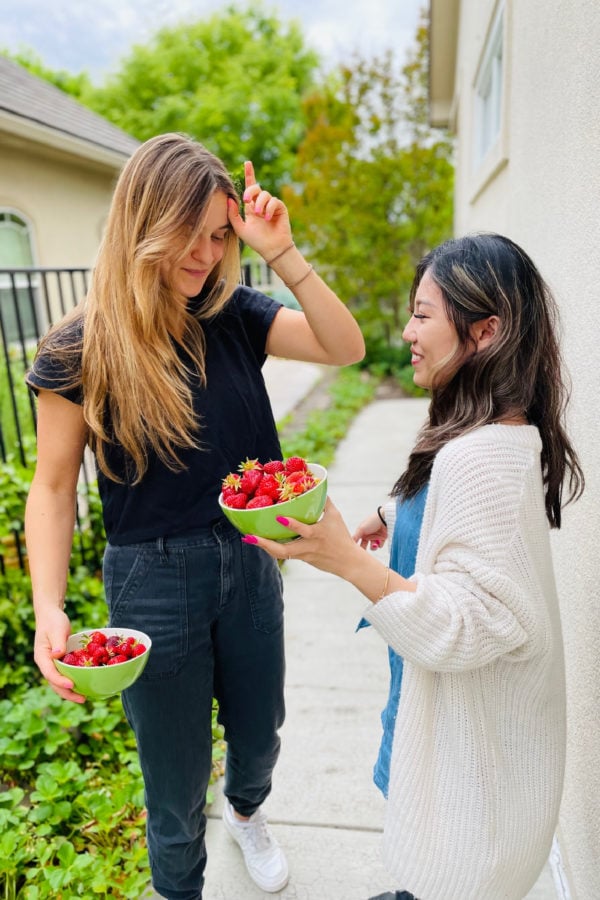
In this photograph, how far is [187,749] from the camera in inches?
64.2

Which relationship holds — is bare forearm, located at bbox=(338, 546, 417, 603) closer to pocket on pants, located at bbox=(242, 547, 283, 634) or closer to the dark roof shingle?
pocket on pants, located at bbox=(242, 547, 283, 634)

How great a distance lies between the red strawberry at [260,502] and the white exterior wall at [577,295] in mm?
905

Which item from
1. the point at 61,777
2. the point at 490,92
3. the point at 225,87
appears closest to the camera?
the point at 61,777

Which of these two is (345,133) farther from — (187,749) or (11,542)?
(187,749)

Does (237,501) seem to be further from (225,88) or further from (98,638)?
(225,88)

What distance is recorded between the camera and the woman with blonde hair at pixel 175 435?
56.6 inches

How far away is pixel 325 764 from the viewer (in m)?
2.56

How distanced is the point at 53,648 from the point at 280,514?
0.66m

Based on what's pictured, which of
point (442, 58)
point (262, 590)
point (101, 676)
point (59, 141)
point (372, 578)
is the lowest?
point (262, 590)

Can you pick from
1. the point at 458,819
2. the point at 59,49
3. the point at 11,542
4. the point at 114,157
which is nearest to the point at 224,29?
the point at 59,49

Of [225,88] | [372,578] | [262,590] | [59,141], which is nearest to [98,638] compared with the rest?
[262,590]

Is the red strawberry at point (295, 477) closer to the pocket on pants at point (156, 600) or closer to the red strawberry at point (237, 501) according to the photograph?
the red strawberry at point (237, 501)

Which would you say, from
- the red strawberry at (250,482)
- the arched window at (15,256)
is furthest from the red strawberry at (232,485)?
the arched window at (15,256)

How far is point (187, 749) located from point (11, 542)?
1.95m
